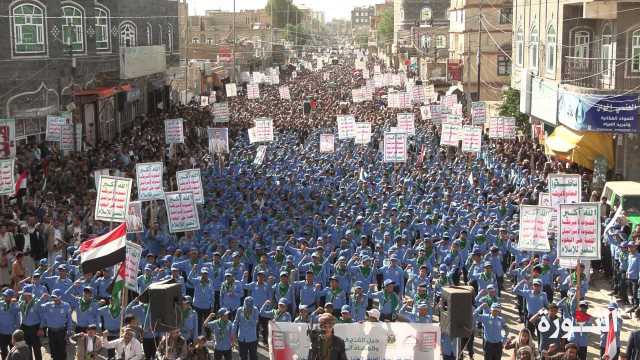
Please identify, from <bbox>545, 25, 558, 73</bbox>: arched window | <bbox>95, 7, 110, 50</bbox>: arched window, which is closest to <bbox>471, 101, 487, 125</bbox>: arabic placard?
<bbox>545, 25, 558, 73</bbox>: arched window

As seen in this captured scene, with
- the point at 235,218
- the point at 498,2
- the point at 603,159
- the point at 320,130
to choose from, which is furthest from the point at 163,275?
the point at 498,2

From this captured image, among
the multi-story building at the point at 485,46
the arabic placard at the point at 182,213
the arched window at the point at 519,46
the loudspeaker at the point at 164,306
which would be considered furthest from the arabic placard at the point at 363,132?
the multi-story building at the point at 485,46

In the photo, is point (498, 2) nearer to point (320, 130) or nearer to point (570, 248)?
point (320, 130)

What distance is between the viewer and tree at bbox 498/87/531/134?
41.0 metres

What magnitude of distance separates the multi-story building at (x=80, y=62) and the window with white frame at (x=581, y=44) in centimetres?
1562

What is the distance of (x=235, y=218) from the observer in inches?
867

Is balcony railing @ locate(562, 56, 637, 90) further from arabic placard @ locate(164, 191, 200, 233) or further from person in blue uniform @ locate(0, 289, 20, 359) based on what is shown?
person in blue uniform @ locate(0, 289, 20, 359)

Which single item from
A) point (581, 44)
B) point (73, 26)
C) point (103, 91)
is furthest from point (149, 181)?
point (103, 91)

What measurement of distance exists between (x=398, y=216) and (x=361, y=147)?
12421 millimetres

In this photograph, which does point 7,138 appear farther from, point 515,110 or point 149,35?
point 149,35

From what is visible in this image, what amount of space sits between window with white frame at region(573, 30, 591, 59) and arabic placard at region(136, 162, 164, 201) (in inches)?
612

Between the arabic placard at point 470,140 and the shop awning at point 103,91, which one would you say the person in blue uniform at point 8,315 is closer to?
the arabic placard at point 470,140

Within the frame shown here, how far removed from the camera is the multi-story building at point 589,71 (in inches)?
1056

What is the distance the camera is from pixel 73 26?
121 feet
